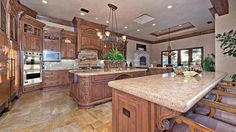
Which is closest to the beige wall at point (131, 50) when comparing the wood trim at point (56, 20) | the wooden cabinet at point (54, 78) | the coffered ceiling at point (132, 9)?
the coffered ceiling at point (132, 9)

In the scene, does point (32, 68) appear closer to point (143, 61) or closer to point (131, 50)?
point (131, 50)

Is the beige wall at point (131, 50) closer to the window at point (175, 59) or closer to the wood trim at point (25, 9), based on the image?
the window at point (175, 59)

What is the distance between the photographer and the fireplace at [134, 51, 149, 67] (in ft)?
29.1

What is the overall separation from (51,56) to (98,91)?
3.30 metres

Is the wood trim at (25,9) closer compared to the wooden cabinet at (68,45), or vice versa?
the wood trim at (25,9)

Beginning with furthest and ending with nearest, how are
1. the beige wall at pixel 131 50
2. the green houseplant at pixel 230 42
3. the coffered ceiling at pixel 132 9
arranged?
the beige wall at pixel 131 50 → the coffered ceiling at pixel 132 9 → the green houseplant at pixel 230 42

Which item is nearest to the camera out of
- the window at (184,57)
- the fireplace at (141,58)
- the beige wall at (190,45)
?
the beige wall at (190,45)

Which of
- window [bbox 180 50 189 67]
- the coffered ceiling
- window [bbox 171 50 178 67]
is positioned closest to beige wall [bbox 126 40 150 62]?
window [bbox 171 50 178 67]

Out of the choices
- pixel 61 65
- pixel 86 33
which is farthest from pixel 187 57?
pixel 61 65

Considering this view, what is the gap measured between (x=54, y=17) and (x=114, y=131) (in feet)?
18.2

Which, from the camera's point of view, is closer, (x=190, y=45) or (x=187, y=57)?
(x=190, y=45)

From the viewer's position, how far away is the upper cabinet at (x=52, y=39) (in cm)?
483

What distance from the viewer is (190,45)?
302 inches

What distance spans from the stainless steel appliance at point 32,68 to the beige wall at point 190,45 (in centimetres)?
832
